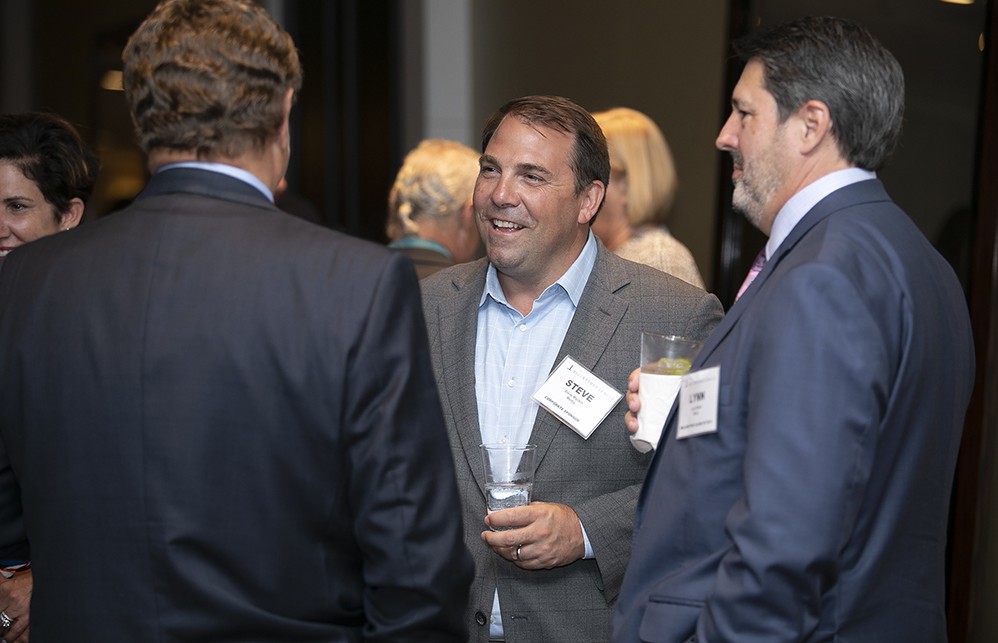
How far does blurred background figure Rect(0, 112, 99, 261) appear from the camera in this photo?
2.45m

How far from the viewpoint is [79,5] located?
642cm

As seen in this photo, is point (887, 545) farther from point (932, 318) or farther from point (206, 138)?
point (206, 138)

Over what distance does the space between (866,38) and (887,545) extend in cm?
80

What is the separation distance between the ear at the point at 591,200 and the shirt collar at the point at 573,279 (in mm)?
51

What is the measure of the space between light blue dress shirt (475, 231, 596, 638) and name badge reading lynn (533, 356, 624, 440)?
0.33ft

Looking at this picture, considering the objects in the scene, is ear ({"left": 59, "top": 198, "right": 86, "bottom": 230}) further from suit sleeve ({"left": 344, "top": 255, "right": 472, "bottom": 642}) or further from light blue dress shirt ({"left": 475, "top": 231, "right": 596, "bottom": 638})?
suit sleeve ({"left": 344, "top": 255, "right": 472, "bottom": 642})

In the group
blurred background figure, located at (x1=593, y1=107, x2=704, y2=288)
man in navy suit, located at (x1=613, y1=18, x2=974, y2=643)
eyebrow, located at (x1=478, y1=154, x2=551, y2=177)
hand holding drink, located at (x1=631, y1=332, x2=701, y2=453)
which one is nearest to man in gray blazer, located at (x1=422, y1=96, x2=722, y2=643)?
eyebrow, located at (x1=478, y1=154, x2=551, y2=177)

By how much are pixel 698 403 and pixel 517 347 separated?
0.89m

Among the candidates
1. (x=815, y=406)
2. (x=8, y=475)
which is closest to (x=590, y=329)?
(x=815, y=406)

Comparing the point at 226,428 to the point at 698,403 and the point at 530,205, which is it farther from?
the point at 530,205

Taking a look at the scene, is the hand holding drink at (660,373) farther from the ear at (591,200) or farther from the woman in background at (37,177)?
the woman in background at (37,177)

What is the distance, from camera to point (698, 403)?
173cm

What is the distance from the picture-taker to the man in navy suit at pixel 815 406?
154cm

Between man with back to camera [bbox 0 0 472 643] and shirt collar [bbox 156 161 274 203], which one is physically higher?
shirt collar [bbox 156 161 274 203]
